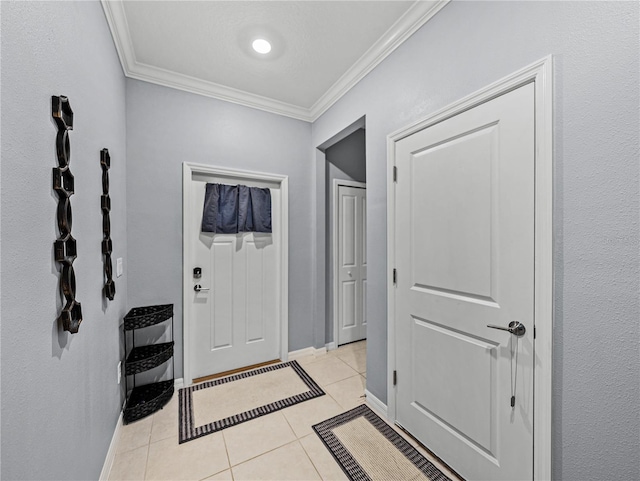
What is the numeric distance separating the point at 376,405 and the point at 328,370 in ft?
2.35

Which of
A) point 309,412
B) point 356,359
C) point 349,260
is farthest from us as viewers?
point 349,260

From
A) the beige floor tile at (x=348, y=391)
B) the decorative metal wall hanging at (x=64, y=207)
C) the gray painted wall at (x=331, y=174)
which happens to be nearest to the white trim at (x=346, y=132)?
the gray painted wall at (x=331, y=174)

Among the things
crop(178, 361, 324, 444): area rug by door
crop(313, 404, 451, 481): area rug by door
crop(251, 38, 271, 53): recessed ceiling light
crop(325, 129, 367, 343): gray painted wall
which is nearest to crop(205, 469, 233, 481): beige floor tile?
crop(178, 361, 324, 444): area rug by door

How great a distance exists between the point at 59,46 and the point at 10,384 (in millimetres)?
1103

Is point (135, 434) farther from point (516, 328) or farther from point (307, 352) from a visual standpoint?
point (516, 328)

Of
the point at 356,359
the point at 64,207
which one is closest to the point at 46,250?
the point at 64,207

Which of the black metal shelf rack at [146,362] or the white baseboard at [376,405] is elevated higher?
the black metal shelf rack at [146,362]

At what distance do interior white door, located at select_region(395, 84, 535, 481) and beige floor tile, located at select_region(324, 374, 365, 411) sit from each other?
0.42m

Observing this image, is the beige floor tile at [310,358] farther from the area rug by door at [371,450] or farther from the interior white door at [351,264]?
the area rug by door at [371,450]

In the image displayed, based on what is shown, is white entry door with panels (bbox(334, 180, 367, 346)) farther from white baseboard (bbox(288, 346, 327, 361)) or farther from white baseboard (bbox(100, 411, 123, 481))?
white baseboard (bbox(100, 411, 123, 481))

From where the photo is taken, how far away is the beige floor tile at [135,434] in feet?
5.76

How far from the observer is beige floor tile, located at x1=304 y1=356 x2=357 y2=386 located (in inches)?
100

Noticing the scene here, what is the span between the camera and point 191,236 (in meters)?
2.47

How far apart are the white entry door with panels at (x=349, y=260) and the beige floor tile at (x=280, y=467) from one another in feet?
5.36
